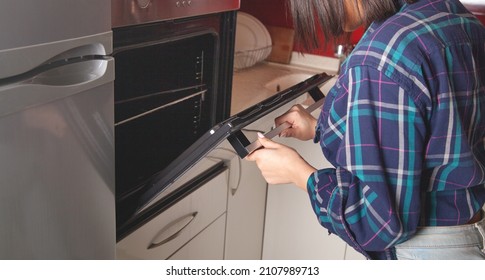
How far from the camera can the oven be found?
3.50 feet

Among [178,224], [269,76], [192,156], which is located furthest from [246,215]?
[192,156]

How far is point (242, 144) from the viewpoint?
1.01 meters

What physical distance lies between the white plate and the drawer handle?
100 centimetres

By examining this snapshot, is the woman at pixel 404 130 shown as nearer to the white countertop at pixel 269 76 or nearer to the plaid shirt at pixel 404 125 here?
the plaid shirt at pixel 404 125

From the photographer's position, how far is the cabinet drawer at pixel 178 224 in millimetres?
1189

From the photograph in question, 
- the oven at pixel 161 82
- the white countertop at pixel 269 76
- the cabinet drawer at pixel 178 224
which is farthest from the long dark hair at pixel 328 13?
the white countertop at pixel 269 76

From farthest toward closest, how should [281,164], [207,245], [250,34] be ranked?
1. [250,34]
2. [207,245]
3. [281,164]

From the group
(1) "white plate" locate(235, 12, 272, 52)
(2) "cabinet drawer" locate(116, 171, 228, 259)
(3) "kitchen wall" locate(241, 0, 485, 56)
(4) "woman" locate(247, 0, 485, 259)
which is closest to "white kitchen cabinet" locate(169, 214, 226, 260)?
(2) "cabinet drawer" locate(116, 171, 228, 259)

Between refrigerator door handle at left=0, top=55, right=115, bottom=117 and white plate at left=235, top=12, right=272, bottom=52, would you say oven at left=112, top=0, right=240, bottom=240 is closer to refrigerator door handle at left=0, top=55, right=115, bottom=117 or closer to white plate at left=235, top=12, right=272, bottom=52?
refrigerator door handle at left=0, top=55, right=115, bottom=117

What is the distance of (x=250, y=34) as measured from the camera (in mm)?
2238

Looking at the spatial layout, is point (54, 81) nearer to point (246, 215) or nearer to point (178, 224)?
point (178, 224)

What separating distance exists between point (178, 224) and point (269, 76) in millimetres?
922
